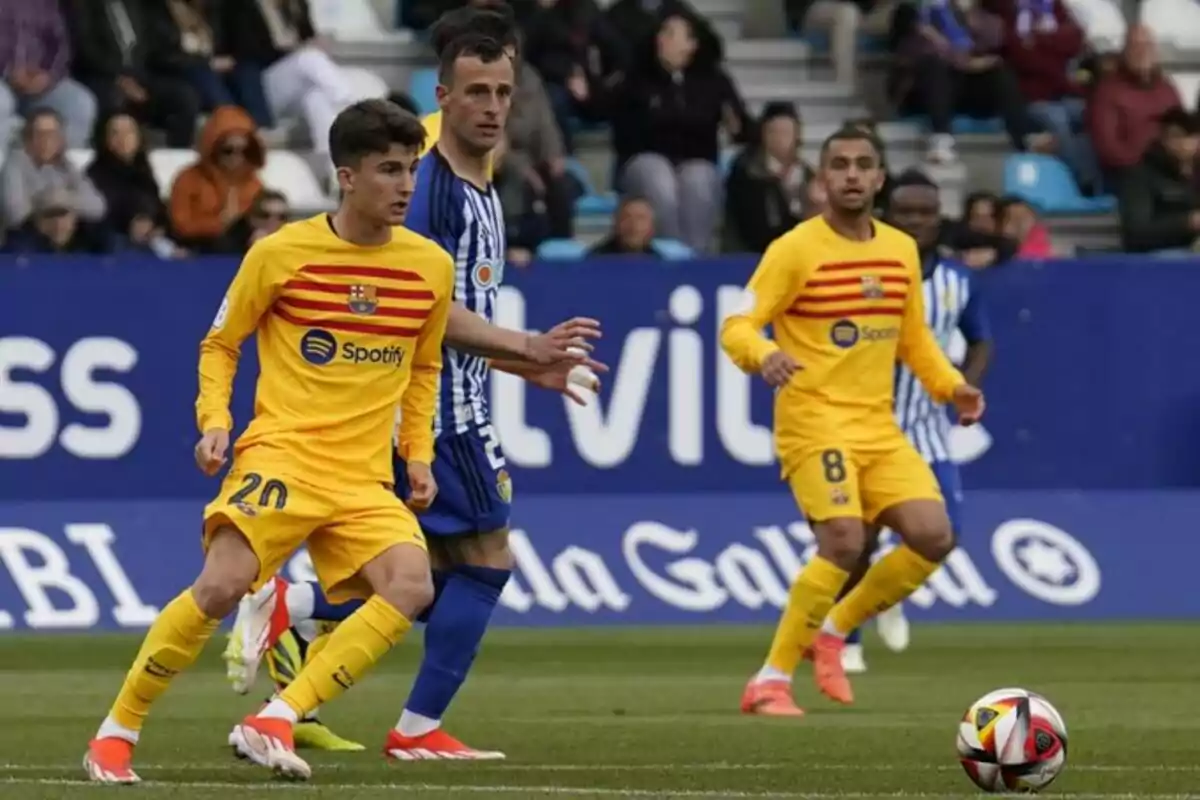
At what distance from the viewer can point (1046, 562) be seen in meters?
16.8

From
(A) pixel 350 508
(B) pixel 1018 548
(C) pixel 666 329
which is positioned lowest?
(B) pixel 1018 548

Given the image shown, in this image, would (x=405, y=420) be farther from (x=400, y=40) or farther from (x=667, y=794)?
(x=400, y=40)

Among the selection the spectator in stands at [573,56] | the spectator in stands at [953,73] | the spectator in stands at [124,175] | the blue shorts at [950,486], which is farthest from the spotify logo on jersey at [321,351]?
the spectator in stands at [953,73]

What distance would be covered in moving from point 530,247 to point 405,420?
32.1 feet

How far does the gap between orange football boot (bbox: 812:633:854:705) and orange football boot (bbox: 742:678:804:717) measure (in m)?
0.42

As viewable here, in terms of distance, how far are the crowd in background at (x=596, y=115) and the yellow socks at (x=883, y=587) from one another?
514 centimetres

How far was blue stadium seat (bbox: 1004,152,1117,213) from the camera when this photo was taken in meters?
21.3

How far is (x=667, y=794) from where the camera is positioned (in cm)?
823

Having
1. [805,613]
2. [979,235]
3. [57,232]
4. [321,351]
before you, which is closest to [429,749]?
[321,351]

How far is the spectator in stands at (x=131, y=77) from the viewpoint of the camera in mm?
19359

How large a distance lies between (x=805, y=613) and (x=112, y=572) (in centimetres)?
516

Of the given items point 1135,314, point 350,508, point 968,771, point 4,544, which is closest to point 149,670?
point 350,508

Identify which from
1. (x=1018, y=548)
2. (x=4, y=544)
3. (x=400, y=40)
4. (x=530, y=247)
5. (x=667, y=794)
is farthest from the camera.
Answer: (x=400, y=40)

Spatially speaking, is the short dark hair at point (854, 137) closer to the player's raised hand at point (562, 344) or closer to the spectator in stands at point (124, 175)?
the player's raised hand at point (562, 344)
